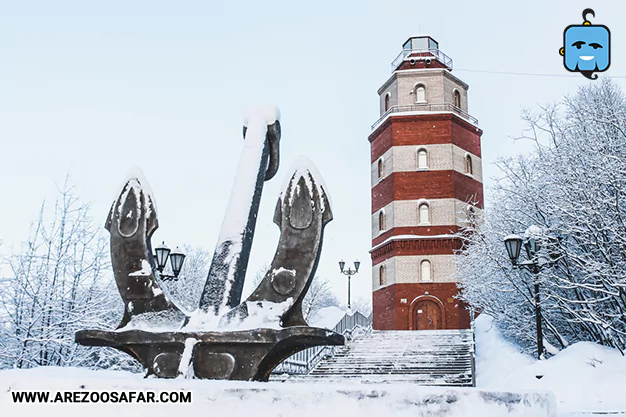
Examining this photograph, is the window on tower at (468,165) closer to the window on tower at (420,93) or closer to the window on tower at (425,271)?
the window on tower at (420,93)

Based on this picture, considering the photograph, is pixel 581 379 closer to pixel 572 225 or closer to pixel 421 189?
pixel 572 225

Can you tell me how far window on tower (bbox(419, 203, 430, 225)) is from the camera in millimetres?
28359

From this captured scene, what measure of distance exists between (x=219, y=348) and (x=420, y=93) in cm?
2666

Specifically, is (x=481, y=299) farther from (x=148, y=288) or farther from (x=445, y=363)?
(x=148, y=288)

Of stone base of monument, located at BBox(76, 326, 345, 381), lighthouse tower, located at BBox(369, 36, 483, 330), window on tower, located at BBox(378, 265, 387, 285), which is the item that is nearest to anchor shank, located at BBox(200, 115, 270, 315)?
stone base of monument, located at BBox(76, 326, 345, 381)

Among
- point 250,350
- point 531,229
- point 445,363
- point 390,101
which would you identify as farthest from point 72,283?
point 390,101

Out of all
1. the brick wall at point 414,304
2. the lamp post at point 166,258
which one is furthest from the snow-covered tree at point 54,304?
the brick wall at point 414,304

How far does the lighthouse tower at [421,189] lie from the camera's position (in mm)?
27562

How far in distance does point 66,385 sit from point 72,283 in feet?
43.8

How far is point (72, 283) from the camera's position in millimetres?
16500

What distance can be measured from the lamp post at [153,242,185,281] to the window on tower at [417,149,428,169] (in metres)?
17.9

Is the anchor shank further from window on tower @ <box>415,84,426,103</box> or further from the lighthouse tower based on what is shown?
window on tower @ <box>415,84,426,103</box>

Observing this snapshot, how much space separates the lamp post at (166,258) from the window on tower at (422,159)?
17.9 meters

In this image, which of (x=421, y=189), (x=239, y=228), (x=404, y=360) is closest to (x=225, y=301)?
(x=239, y=228)
